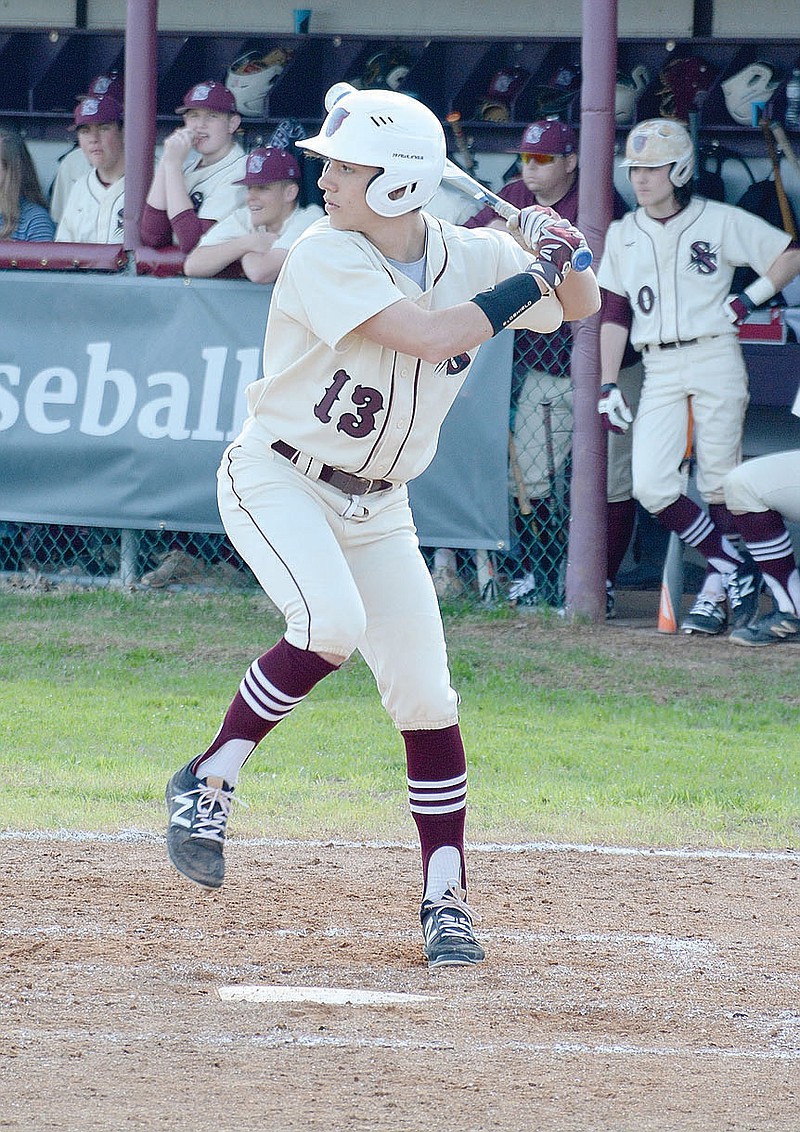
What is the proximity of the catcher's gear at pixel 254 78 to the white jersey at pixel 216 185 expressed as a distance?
263 centimetres

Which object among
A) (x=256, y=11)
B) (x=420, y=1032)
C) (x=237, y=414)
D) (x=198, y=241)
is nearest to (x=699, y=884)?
(x=420, y=1032)

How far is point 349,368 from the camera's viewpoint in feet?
11.6

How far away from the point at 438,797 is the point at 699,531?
4.26 m

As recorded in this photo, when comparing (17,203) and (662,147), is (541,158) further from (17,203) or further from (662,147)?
(17,203)

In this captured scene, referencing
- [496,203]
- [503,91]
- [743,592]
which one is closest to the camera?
[496,203]

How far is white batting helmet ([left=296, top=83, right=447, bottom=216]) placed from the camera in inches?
137

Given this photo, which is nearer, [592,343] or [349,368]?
[349,368]

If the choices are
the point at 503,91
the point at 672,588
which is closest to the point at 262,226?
the point at 672,588

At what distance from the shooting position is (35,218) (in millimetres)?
9000

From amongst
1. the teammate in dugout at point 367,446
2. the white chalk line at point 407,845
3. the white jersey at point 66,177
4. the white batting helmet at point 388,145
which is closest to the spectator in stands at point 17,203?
the white jersey at point 66,177

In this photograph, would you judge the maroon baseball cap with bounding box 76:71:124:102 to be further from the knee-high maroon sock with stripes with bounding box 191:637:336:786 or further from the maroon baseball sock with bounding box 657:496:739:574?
the knee-high maroon sock with stripes with bounding box 191:637:336:786

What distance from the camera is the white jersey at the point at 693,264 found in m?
7.65

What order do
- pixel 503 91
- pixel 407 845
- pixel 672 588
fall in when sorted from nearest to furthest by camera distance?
pixel 407 845, pixel 672 588, pixel 503 91

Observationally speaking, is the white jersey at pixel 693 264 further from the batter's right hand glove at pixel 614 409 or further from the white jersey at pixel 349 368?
the white jersey at pixel 349 368
